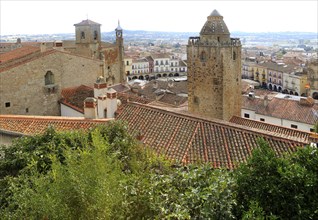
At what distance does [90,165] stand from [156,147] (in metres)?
6.52

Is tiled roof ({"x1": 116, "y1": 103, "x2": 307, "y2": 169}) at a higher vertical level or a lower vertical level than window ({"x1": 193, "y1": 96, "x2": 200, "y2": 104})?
higher

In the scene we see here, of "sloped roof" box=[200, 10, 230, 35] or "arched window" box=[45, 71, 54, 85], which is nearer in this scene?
"arched window" box=[45, 71, 54, 85]

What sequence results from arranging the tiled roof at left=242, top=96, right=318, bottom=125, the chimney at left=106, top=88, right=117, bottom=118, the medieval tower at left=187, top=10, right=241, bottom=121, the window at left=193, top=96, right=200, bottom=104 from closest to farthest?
the chimney at left=106, top=88, right=117, bottom=118, the medieval tower at left=187, top=10, right=241, bottom=121, the window at left=193, top=96, right=200, bottom=104, the tiled roof at left=242, top=96, right=318, bottom=125

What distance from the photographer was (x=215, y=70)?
24094 millimetres

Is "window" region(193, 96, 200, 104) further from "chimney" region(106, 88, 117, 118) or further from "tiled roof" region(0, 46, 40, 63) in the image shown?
"tiled roof" region(0, 46, 40, 63)

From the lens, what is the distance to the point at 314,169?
6328 millimetres

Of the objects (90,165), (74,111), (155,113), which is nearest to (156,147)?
(155,113)

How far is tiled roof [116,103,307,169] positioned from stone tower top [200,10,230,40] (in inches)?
433

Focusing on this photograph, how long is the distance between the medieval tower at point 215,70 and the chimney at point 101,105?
9.99m

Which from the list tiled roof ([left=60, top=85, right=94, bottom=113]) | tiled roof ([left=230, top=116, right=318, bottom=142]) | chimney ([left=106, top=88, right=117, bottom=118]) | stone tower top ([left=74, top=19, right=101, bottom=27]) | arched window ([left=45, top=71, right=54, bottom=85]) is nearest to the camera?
chimney ([left=106, top=88, right=117, bottom=118])

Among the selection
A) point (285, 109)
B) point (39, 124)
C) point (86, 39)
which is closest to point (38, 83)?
point (39, 124)

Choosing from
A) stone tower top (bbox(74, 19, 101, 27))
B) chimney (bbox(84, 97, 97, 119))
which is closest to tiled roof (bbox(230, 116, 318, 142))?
chimney (bbox(84, 97, 97, 119))

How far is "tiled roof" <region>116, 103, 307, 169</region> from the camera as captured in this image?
11.8 metres

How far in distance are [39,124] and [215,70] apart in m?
12.6
